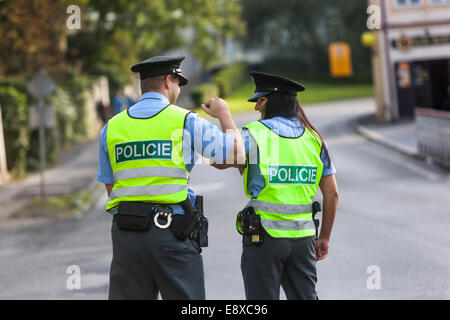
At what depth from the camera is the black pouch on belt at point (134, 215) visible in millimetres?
4105

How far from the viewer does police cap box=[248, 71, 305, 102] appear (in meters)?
4.40

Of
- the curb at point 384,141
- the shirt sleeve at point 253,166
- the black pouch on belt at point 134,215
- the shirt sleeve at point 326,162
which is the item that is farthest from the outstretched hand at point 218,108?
the curb at point 384,141

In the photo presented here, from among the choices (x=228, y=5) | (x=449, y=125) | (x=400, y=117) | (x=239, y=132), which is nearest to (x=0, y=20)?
(x=449, y=125)

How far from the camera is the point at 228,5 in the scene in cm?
4716

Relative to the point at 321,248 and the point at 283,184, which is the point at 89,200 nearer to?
the point at 321,248

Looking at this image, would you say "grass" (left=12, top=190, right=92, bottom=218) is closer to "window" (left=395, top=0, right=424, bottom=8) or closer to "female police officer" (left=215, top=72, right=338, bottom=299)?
"female police officer" (left=215, top=72, right=338, bottom=299)

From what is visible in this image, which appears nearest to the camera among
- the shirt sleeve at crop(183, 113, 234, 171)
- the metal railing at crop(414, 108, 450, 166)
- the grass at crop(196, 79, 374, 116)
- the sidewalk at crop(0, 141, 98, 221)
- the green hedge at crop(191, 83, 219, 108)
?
the shirt sleeve at crop(183, 113, 234, 171)

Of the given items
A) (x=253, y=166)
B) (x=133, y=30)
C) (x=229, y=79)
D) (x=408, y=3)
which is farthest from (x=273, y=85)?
(x=229, y=79)

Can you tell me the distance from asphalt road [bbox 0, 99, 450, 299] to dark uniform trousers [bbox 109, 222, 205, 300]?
332 cm

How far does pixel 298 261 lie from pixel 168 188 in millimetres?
820

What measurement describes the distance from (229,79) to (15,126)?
41.8m

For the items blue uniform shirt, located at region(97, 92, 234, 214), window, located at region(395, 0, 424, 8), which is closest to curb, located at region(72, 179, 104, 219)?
blue uniform shirt, located at region(97, 92, 234, 214)

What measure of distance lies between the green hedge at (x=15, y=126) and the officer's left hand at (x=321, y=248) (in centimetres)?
1606

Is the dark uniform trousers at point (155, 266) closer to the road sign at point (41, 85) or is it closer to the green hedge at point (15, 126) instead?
the road sign at point (41, 85)
